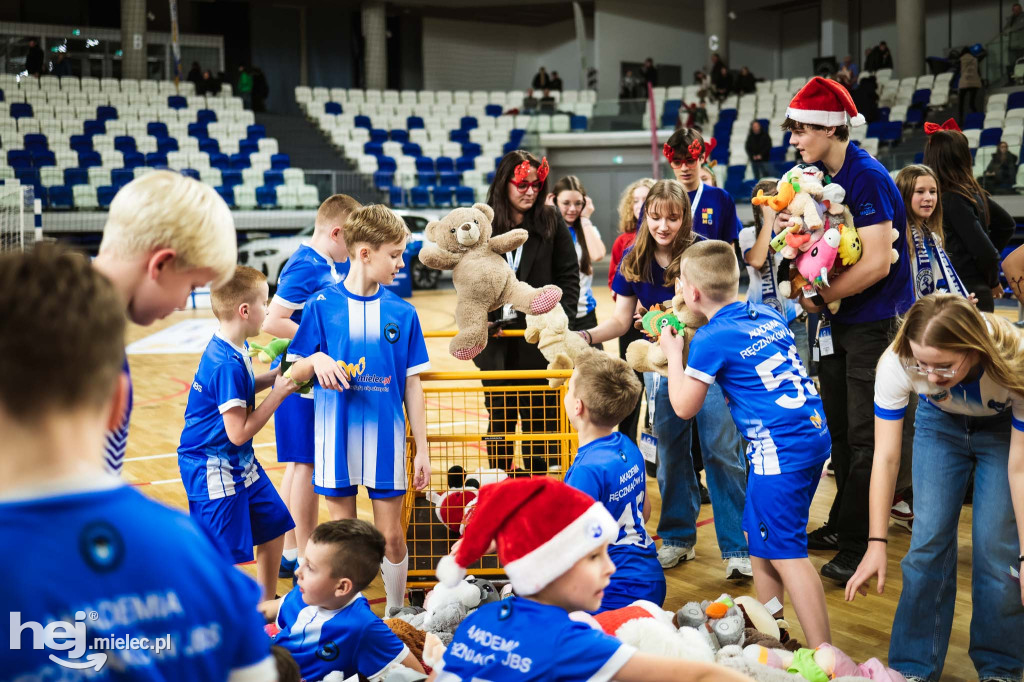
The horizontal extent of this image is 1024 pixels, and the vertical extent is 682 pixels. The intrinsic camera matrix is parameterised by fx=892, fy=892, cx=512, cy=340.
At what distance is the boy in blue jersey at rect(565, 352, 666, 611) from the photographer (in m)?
2.66

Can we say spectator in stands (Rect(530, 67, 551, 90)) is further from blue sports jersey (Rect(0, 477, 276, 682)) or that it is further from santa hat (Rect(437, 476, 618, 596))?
blue sports jersey (Rect(0, 477, 276, 682))

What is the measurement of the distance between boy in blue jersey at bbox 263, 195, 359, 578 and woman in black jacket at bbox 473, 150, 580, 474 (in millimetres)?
773

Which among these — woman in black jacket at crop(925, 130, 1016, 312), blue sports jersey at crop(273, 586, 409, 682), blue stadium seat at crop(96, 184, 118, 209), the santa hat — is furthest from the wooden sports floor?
blue stadium seat at crop(96, 184, 118, 209)

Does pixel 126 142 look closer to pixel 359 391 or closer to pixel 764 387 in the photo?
pixel 359 391

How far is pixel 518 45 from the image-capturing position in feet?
89.9

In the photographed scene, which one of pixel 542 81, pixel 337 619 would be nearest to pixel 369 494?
pixel 337 619

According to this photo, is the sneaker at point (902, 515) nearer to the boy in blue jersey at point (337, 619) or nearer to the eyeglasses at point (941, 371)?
the eyeglasses at point (941, 371)

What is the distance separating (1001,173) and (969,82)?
17.5ft

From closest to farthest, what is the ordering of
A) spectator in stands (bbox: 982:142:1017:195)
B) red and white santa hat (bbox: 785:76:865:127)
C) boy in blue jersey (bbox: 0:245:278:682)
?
boy in blue jersey (bbox: 0:245:278:682) → red and white santa hat (bbox: 785:76:865:127) → spectator in stands (bbox: 982:142:1017:195)

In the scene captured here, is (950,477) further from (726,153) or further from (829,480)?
(726,153)

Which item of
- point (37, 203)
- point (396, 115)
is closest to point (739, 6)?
point (396, 115)

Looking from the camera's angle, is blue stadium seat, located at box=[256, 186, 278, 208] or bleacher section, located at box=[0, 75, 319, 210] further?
blue stadium seat, located at box=[256, 186, 278, 208]

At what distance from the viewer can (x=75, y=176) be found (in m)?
15.9

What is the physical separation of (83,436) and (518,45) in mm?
27890
